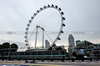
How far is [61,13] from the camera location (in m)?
48.6

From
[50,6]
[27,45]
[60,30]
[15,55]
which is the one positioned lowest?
[15,55]

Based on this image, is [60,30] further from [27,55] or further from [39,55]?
[27,55]

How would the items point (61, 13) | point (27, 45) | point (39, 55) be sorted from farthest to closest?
point (27, 45)
point (61, 13)
point (39, 55)

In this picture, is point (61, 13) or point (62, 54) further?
point (61, 13)

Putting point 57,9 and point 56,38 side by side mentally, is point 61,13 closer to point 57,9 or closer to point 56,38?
point 57,9

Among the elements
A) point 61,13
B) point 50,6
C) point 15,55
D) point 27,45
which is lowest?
point 15,55

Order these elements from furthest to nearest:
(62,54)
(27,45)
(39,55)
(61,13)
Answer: (27,45) → (61,13) → (39,55) → (62,54)

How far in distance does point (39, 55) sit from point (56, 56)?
8963 mm

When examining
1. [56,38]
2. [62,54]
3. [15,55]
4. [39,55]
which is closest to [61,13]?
[56,38]

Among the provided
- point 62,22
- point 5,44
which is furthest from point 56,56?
point 5,44

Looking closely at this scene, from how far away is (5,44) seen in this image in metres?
79.5

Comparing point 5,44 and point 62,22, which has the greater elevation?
point 62,22

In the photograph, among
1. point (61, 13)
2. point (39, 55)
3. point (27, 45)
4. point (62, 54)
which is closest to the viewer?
point (62, 54)

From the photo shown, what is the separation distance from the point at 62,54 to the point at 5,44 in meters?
58.0
